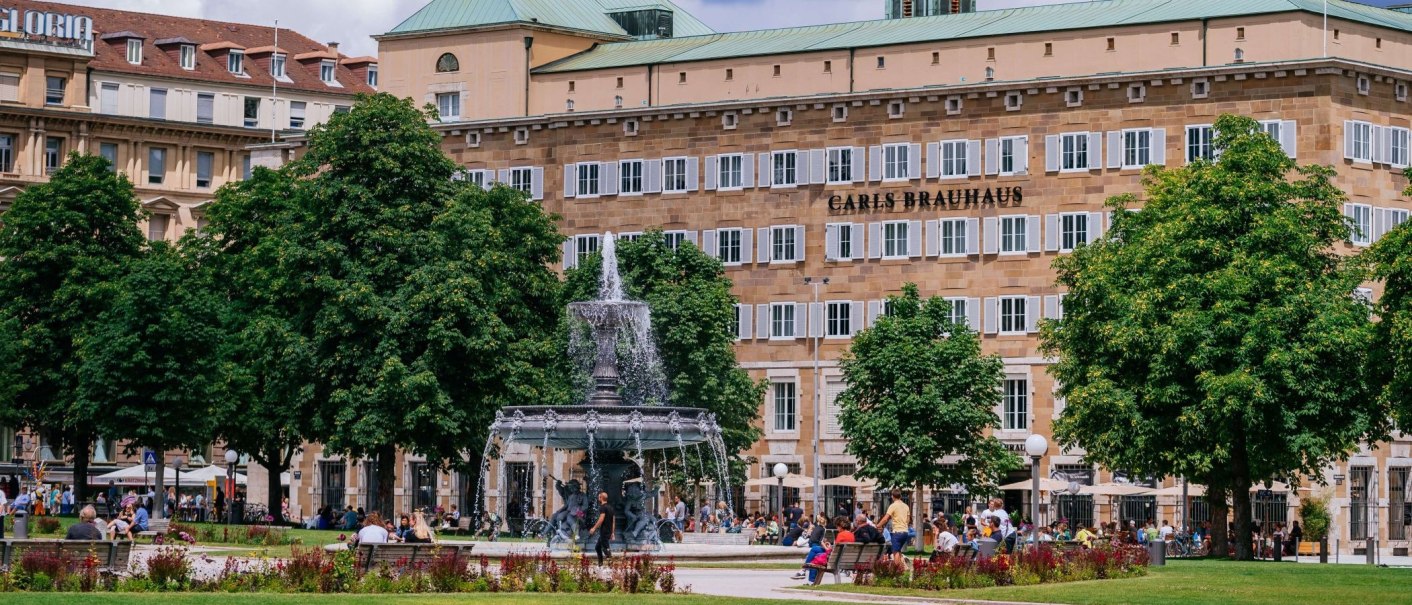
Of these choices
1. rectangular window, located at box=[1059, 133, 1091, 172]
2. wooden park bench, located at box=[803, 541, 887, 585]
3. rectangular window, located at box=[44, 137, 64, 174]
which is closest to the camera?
wooden park bench, located at box=[803, 541, 887, 585]

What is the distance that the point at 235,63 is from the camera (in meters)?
146

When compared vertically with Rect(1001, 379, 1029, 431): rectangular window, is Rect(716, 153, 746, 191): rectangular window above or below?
above

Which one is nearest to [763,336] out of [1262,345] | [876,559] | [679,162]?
[679,162]

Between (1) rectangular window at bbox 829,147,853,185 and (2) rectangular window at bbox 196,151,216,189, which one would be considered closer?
(1) rectangular window at bbox 829,147,853,185

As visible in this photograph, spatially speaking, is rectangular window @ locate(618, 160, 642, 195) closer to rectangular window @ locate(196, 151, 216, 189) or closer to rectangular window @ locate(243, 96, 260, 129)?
rectangular window @ locate(196, 151, 216, 189)

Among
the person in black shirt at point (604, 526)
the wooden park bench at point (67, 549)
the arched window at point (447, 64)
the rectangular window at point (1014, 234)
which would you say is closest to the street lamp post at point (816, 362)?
the rectangular window at point (1014, 234)

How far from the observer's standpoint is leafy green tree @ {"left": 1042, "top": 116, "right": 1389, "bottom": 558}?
71438 mm

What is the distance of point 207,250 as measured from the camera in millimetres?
100250

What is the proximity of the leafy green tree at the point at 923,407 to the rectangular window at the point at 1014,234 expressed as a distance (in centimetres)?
1300

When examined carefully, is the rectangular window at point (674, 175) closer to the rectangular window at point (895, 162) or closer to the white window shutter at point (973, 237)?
the rectangular window at point (895, 162)

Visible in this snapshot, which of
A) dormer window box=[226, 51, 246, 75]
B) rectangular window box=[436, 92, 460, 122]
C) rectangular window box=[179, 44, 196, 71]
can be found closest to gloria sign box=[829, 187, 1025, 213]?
rectangular window box=[436, 92, 460, 122]

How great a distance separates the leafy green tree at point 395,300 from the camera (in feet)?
267

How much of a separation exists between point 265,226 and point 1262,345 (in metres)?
39.0

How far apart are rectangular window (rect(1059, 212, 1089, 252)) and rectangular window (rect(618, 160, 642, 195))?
60.5ft
